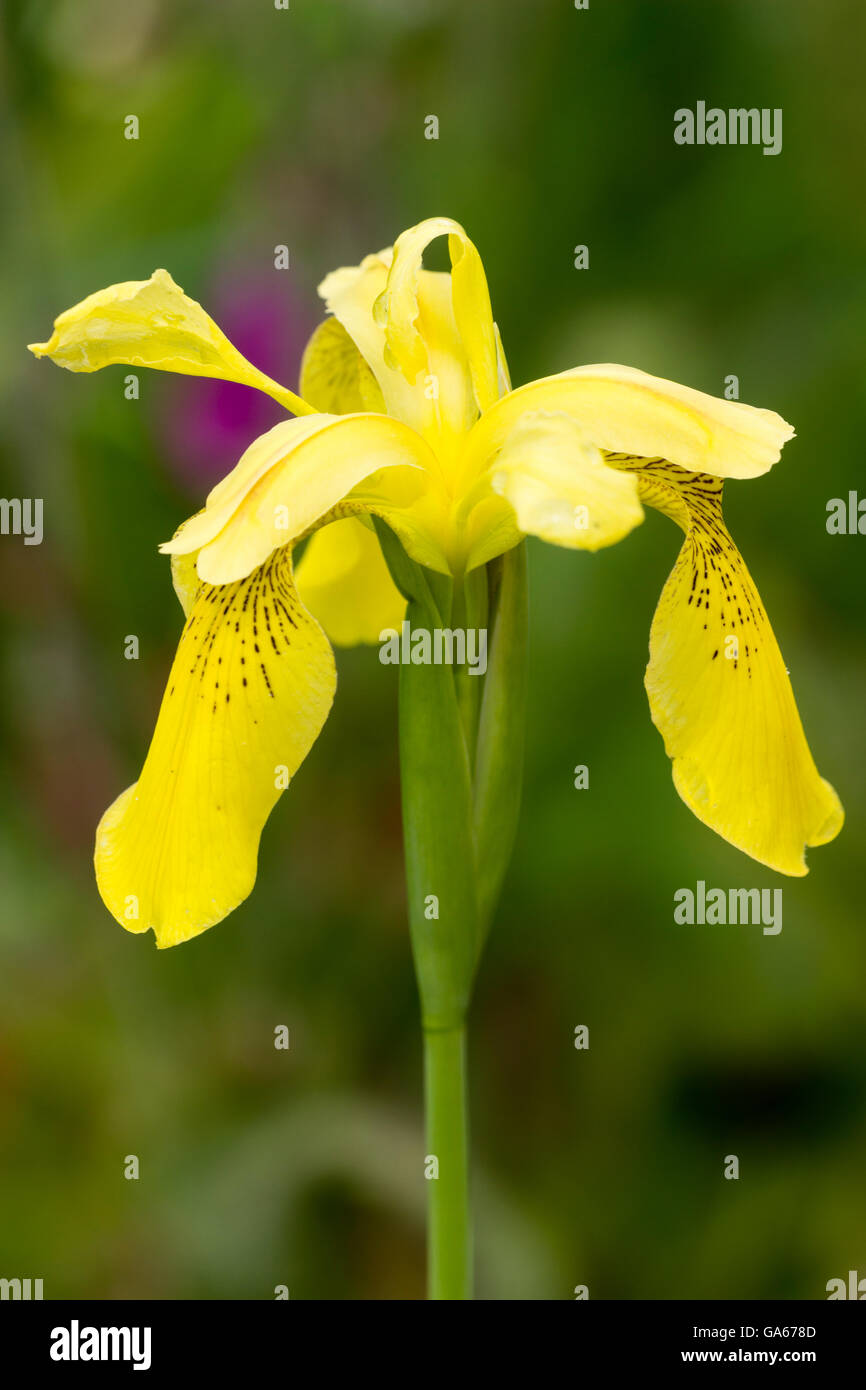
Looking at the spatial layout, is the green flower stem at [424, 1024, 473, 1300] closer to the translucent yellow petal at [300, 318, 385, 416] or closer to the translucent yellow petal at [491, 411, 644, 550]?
the translucent yellow petal at [491, 411, 644, 550]

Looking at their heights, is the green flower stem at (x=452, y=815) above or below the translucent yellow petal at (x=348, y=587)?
below

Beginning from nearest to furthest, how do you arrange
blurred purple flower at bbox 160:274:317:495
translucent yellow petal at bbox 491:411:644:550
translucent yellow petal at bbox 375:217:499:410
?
translucent yellow petal at bbox 491:411:644:550 < translucent yellow petal at bbox 375:217:499:410 < blurred purple flower at bbox 160:274:317:495

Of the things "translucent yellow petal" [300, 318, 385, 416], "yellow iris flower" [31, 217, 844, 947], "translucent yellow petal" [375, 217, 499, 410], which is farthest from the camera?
"translucent yellow petal" [300, 318, 385, 416]

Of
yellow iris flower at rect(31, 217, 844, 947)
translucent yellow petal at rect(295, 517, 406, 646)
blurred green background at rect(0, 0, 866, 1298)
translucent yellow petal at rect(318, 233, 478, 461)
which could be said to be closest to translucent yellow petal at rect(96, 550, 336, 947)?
yellow iris flower at rect(31, 217, 844, 947)

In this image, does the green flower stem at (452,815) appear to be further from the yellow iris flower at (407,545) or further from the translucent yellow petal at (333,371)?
the translucent yellow petal at (333,371)

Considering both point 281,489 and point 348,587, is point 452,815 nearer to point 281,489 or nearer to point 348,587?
point 281,489

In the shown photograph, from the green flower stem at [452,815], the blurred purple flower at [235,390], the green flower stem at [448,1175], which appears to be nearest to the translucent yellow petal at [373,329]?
the green flower stem at [452,815]

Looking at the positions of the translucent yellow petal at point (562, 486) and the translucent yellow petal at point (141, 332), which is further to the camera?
the translucent yellow petal at point (141, 332)
